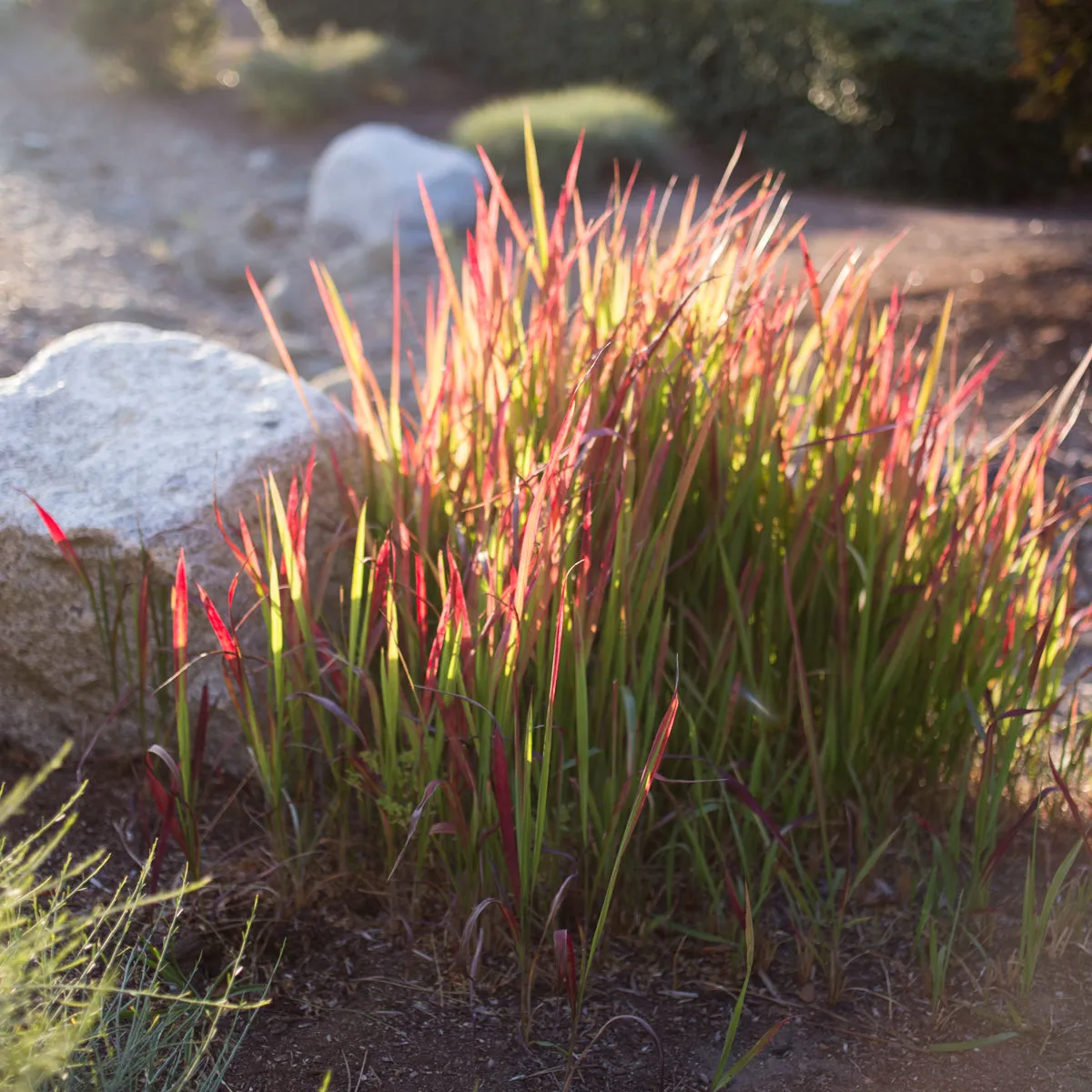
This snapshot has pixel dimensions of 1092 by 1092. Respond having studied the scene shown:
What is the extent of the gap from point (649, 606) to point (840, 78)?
6.58 m

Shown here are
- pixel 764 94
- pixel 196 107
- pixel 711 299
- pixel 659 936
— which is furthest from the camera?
pixel 196 107

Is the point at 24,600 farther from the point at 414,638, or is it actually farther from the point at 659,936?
the point at 659,936

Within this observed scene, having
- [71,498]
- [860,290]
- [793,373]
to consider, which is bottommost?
[71,498]

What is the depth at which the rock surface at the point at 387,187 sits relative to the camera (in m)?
6.58

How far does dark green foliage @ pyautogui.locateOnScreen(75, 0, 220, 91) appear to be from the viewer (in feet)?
30.1

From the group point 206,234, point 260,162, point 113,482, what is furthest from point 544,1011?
point 260,162

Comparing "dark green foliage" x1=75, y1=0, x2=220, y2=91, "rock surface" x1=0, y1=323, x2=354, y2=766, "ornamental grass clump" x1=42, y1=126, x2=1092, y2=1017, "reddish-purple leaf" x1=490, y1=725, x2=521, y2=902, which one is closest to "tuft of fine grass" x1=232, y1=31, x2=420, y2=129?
"dark green foliage" x1=75, y1=0, x2=220, y2=91

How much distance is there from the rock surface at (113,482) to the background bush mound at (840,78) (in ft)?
17.0

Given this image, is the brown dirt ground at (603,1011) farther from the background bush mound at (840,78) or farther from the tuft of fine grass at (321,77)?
the tuft of fine grass at (321,77)

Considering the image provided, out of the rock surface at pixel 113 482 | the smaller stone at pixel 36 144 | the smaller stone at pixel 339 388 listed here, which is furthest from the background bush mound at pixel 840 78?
the rock surface at pixel 113 482

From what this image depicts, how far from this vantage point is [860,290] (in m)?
1.93

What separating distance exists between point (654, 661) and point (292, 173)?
730 cm

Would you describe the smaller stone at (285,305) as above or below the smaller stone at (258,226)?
below

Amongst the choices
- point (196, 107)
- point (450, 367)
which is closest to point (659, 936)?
point (450, 367)
